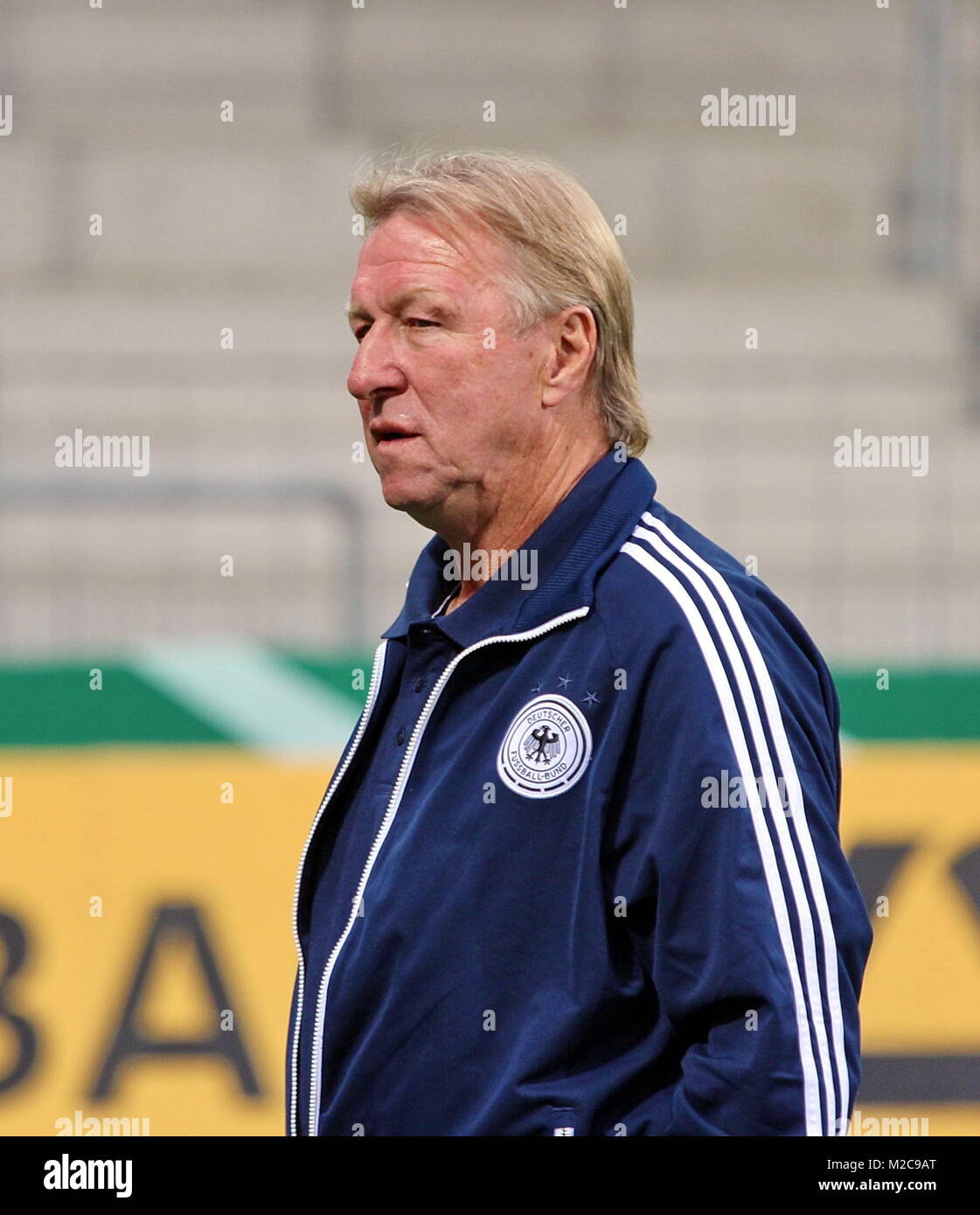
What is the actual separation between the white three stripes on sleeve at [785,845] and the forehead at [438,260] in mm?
442

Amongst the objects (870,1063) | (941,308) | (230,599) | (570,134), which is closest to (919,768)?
(870,1063)

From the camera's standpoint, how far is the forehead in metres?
1.95

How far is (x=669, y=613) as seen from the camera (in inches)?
69.0

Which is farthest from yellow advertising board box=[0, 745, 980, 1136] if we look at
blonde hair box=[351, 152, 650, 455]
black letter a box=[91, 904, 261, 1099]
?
blonde hair box=[351, 152, 650, 455]

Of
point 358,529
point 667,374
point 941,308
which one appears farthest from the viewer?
point 941,308

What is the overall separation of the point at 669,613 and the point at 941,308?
23.7ft

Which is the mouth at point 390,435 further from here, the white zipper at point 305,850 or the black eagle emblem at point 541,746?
the black eagle emblem at point 541,746

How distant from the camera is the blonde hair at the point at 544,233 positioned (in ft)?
6.42

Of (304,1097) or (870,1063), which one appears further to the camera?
(870,1063)

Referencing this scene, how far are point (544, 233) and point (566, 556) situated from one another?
374mm

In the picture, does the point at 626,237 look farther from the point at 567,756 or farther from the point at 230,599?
the point at 567,756
